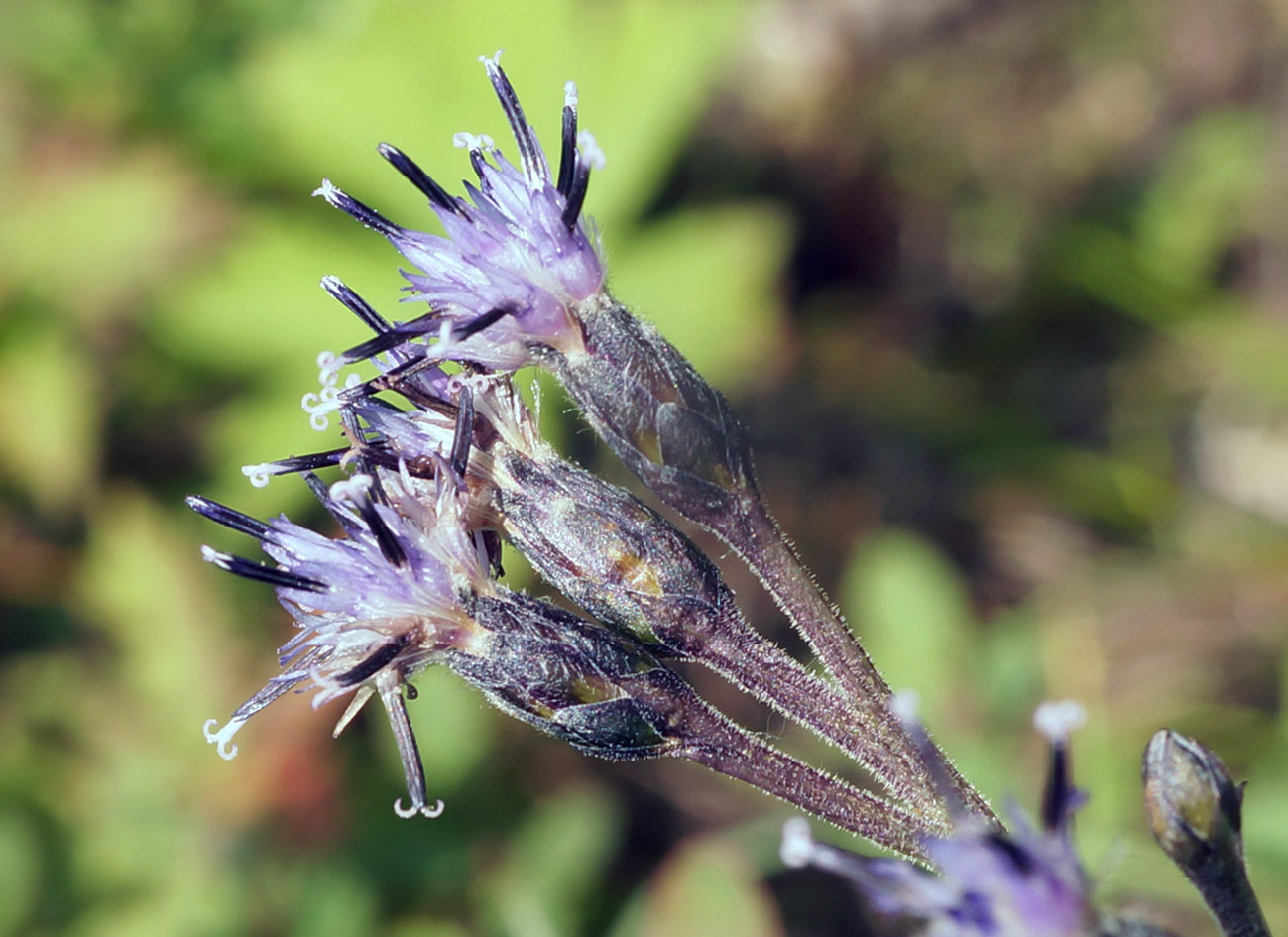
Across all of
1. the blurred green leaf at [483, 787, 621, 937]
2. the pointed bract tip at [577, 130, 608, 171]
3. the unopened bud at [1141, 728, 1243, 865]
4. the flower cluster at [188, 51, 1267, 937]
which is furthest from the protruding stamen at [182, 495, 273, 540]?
the blurred green leaf at [483, 787, 621, 937]

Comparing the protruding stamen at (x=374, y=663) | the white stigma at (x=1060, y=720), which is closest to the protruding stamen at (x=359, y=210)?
the protruding stamen at (x=374, y=663)

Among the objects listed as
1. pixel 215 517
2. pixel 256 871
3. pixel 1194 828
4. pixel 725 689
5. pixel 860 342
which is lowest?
pixel 256 871

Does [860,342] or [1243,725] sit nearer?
[1243,725]

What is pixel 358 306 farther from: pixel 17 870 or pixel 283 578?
pixel 17 870

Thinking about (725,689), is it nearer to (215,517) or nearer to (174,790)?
(174,790)

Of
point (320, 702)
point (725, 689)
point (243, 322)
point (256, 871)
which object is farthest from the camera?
point (725, 689)

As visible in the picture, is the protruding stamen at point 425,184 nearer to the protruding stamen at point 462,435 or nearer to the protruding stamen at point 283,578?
the protruding stamen at point 462,435

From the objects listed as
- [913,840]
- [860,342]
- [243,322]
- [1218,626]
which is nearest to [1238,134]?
[860,342]
